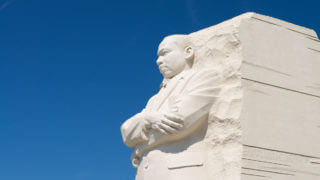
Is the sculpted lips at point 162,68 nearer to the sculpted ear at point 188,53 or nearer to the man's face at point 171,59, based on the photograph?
the man's face at point 171,59

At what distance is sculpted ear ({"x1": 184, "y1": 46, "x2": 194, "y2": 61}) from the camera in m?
5.54

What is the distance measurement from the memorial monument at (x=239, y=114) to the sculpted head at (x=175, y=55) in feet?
0.65

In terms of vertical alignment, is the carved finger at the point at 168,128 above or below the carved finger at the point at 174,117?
below

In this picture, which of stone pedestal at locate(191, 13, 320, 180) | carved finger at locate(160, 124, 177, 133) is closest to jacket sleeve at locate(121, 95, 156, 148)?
carved finger at locate(160, 124, 177, 133)

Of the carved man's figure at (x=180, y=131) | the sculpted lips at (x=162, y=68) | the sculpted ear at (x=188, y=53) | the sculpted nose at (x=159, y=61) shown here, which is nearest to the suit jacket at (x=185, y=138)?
the carved man's figure at (x=180, y=131)

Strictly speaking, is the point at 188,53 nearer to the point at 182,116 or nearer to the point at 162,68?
the point at 162,68

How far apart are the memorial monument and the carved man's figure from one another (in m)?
0.01

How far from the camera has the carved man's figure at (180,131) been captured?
15.6 ft

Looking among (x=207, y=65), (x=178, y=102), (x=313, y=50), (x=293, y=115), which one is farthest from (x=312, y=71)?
(x=178, y=102)

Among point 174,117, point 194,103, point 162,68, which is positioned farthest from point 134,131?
point 162,68

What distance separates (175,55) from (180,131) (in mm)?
1148

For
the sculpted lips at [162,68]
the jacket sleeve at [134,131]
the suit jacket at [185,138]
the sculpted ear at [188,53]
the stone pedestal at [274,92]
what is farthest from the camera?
the sculpted lips at [162,68]

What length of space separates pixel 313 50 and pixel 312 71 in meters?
0.32

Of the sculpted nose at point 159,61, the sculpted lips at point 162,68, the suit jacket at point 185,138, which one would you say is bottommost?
the suit jacket at point 185,138
